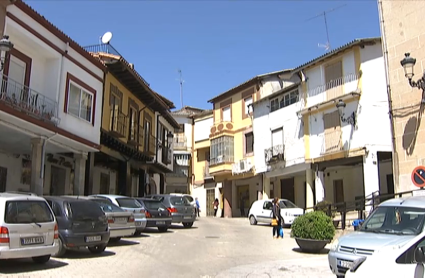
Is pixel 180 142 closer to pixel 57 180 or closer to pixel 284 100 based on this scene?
pixel 284 100

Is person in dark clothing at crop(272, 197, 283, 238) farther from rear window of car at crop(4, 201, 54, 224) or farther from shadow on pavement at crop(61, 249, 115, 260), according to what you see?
rear window of car at crop(4, 201, 54, 224)

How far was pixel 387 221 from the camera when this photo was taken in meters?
8.43

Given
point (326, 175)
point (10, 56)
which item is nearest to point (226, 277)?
point (10, 56)

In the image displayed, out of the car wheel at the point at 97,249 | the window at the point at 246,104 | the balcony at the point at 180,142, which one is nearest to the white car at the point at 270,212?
the window at the point at 246,104

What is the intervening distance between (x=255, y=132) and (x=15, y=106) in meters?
21.2

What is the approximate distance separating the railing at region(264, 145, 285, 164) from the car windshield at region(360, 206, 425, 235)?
19.3m

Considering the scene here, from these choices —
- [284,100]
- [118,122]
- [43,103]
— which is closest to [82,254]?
[43,103]

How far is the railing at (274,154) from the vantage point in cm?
2830

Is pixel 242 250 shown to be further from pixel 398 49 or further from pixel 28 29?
pixel 28 29

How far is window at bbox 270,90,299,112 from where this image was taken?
90.8 ft

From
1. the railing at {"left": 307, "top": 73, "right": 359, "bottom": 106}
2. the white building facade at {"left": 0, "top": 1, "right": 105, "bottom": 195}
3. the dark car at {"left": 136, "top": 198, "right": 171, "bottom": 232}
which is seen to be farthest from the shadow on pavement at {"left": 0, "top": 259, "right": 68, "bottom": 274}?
the railing at {"left": 307, "top": 73, "right": 359, "bottom": 106}

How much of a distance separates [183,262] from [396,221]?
554 centimetres

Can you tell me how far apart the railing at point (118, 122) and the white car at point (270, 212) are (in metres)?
9.10

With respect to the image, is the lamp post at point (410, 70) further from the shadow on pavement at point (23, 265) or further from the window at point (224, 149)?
the window at point (224, 149)
